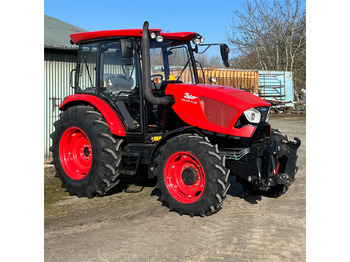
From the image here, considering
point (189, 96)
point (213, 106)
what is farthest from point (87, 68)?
point (213, 106)

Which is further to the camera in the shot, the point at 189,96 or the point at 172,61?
the point at 172,61

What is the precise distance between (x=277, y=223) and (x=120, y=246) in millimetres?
1911

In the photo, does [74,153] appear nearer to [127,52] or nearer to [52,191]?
[52,191]

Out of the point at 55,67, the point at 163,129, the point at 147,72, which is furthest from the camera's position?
the point at 55,67

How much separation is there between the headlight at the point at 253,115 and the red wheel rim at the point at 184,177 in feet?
2.81

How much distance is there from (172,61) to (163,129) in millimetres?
1059

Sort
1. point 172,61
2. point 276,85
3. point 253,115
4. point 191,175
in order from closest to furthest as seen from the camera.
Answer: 1. point 191,175
2. point 253,115
3. point 172,61
4. point 276,85

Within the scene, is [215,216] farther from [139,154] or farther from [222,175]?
[139,154]

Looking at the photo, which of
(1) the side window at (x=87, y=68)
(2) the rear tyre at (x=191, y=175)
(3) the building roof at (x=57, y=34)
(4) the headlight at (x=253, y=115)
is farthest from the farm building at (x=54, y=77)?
(4) the headlight at (x=253, y=115)

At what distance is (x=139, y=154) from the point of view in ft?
20.1

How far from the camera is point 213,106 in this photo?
221 inches

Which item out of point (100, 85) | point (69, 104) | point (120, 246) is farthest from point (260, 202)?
point (69, 104)

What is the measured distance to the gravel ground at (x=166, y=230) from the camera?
166 inches

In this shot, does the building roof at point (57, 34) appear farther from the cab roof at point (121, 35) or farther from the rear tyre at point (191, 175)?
the rear tyre at point (191, 175)
